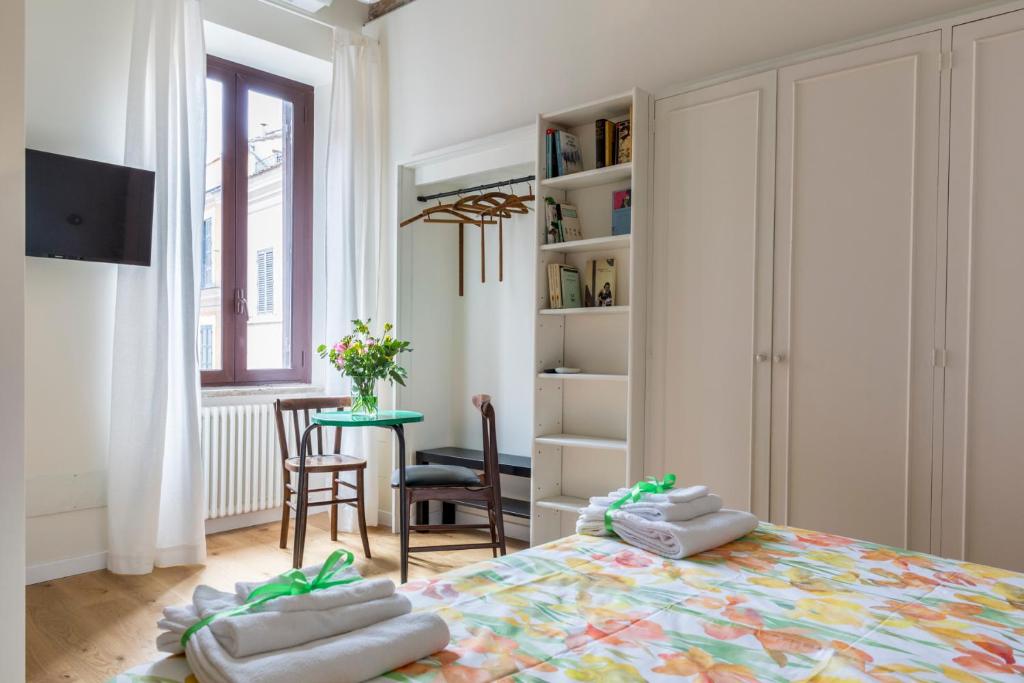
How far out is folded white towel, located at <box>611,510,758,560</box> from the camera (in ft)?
5.48

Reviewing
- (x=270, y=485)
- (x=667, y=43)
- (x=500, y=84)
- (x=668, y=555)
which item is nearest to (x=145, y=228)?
(x=270, y=485)

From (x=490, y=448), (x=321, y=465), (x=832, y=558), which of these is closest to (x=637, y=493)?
(x=832, y=558)

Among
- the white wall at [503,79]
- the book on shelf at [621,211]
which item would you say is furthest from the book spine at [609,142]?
the white wall at [503,79]

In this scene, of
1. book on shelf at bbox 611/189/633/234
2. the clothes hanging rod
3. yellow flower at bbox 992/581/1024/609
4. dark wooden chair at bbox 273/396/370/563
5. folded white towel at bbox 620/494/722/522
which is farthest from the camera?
the clothes hanging rod

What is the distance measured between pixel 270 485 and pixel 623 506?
2.95 m

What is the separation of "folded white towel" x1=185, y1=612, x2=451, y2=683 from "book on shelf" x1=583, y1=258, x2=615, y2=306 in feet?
7.72

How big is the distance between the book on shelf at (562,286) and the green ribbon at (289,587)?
2.23 m

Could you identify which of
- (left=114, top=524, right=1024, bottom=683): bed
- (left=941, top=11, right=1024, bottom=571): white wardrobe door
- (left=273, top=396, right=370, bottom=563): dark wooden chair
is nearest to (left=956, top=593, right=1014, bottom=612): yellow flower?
(left=114, top=524, right=1024, bottom=683): bed

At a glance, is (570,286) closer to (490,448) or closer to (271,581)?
(490,448)

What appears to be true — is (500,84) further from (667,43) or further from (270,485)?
(270,485)

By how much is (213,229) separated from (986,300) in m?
3.97

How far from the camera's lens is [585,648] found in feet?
3.80

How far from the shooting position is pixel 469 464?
396 cm

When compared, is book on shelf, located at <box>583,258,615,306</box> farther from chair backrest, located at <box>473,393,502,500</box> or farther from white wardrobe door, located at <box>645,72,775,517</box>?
chair backrest, located at <box>473,393,502,500</box>
